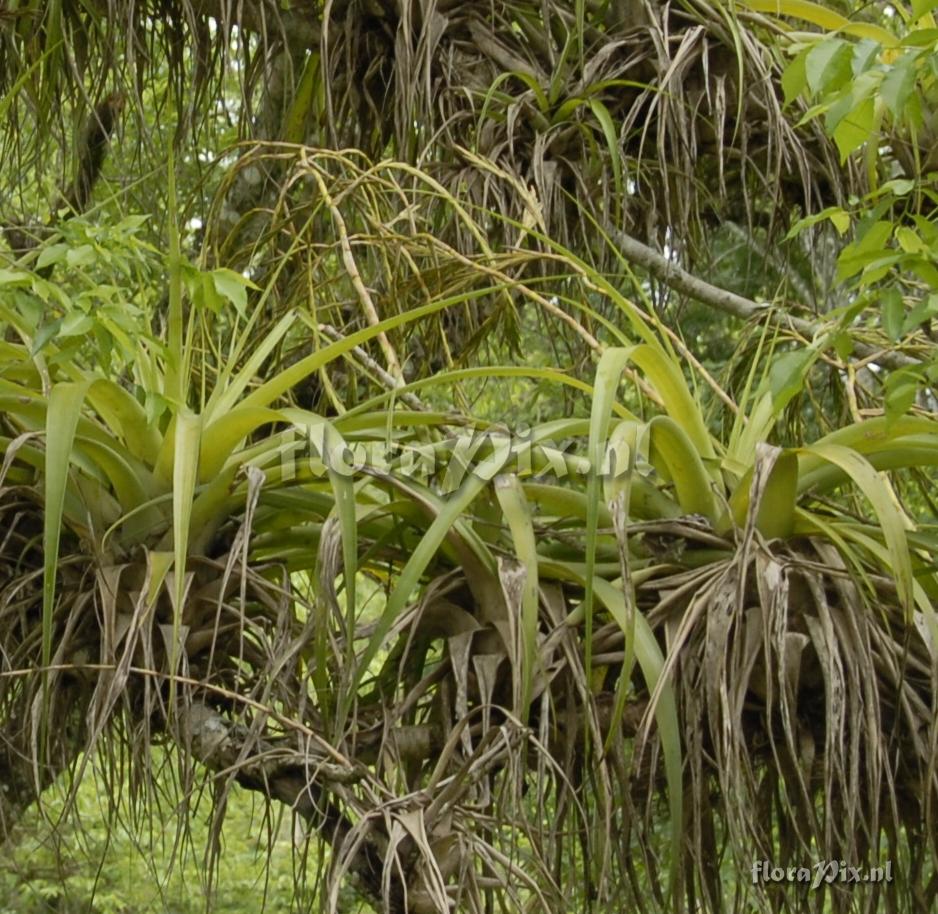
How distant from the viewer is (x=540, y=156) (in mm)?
1907

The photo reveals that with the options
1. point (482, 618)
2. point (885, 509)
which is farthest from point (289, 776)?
point (885, 509)

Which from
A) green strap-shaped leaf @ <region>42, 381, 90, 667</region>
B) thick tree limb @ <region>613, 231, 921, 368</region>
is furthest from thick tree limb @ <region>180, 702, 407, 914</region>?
thick tree limb @ <region>613, 231, 921, 368</region>

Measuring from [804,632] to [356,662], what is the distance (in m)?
0.37

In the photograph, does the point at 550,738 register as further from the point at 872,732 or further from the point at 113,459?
the point at 113,459

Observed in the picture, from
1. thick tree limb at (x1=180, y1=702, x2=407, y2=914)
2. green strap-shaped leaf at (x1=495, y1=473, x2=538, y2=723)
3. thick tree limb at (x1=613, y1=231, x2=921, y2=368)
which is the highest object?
thick tree limb at (x1=613, y1=231, x2=921, y2=368)

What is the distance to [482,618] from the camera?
3.98 ft

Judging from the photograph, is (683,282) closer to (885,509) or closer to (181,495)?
(885,509)

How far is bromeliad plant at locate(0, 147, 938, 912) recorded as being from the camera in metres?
1.08

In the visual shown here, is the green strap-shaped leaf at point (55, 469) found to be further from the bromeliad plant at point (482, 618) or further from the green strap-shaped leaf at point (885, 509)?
the green strap-shaped leaf at point (885, 509)

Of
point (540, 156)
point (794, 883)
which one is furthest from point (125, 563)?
point (540, 156)

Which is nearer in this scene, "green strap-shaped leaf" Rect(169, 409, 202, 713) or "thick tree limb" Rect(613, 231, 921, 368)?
"green strap-shaped leaf" Rect(169, 409, 202, 713)

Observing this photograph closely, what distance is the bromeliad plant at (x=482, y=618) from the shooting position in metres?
1.08

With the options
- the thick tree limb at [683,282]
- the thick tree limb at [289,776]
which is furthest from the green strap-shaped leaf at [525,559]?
the thick tree limb at [683,282]

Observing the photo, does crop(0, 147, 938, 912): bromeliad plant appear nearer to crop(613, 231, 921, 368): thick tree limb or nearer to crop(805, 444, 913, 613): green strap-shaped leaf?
crop(805, 444, 913, 613): green strap-shaped leaf
